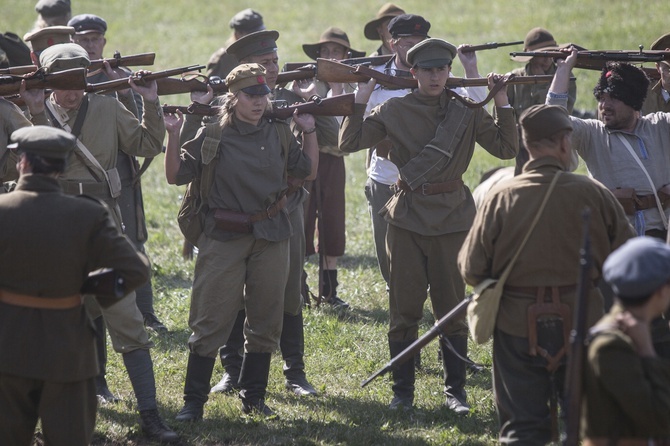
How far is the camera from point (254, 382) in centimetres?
738

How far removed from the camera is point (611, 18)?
78.9ft

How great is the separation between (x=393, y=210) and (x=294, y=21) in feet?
71.7

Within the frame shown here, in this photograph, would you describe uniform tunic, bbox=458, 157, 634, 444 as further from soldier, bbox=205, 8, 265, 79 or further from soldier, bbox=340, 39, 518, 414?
soldier, bbox=205, 8, 265, 79

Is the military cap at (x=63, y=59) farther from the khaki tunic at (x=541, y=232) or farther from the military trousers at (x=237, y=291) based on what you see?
the khaki tunic at (x=541, y=232)

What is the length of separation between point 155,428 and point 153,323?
2.84 m

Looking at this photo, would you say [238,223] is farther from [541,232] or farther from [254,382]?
[541,232]

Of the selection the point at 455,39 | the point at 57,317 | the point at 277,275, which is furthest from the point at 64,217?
the point at 455,39

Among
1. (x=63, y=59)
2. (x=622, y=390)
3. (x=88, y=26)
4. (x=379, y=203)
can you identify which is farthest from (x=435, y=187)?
(x=88, y=26)

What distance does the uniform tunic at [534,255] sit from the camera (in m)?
5.42

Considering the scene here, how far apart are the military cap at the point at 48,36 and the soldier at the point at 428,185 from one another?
10.6 ft

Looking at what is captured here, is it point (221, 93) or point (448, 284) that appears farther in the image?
point (221, 93)

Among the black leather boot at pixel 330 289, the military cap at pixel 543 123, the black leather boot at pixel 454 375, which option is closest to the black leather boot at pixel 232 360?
the black leather boot at pixel 454 375

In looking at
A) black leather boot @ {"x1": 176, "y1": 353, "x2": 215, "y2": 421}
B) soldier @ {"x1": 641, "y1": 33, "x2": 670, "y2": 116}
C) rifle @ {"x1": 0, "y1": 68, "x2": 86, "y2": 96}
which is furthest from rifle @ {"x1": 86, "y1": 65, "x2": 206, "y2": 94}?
soldier @ {"x1": 641, "y1": 33, "x2": 670, "y2": 116}

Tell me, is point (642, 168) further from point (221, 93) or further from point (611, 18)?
point (611, 18)
